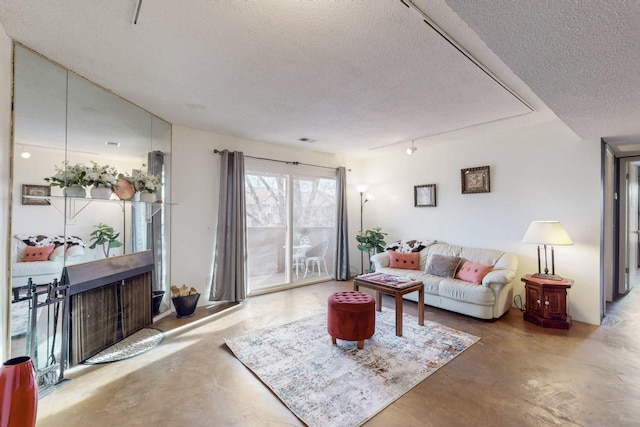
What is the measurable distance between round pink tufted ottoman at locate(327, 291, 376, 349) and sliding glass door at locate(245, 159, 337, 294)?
2.23 metres

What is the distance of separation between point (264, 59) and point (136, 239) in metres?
2.51

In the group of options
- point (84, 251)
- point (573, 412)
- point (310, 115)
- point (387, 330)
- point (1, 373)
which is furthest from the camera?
point (310, 115)

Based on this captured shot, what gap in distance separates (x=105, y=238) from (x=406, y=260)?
4019 millimetres

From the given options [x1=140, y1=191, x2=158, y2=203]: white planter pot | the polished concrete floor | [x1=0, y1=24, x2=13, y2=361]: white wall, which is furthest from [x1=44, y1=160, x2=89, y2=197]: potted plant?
the polished concrete floor

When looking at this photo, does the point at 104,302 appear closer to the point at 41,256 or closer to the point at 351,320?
the point at 41,256

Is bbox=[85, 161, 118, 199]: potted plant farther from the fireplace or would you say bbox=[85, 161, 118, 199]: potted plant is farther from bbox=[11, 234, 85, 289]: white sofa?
the fireplace

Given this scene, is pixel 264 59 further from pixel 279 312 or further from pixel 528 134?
pixel 528 134

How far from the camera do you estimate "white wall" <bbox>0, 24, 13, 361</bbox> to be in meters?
1.88

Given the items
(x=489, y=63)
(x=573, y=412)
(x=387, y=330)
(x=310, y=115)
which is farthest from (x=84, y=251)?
(x=573, y=412)

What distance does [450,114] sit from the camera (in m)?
3.35

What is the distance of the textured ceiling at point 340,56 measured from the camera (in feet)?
5.04

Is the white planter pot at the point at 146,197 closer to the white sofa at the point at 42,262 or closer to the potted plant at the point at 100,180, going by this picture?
the potted plant at the point at 100,180

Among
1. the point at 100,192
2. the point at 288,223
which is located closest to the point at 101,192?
the point at 100,192

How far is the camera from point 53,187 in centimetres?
229
